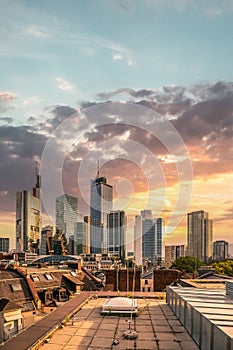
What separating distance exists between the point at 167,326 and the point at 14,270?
43.1m

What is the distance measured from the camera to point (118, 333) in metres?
20.7

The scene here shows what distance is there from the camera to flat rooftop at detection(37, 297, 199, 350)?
18.3 m

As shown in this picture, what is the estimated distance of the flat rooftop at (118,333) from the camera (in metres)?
18.3

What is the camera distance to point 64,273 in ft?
245

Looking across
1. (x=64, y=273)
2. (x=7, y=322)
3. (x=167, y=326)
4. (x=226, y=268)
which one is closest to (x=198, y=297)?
(x=167, y=326)

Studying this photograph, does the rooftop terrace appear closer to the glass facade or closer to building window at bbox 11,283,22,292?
the glass facade

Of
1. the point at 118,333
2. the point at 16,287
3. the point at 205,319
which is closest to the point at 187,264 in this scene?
the point at 16,287

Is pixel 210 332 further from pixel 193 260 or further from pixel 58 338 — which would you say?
pixel 193 260

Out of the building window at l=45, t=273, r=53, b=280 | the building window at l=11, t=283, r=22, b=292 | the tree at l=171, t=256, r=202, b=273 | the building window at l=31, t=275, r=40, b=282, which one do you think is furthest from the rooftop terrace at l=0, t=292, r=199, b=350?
the tree at l=171, t=256, r=202, b=273

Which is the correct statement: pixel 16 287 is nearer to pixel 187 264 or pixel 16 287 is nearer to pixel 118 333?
pixel 118 333

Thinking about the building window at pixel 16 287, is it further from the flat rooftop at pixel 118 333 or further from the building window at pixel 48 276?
the flat rooftop at pixel 118 333

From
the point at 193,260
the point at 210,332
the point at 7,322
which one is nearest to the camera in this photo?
the point at 210,332

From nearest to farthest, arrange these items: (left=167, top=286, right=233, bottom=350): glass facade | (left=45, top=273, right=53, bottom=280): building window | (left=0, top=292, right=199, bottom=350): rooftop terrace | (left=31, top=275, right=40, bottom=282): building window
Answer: (left=167, top=286, right=233, bottom=350): glass facade, (left=0, top=292, right=199, bottom=350): rooftop terrace, (left=31, top=275, right=40, bottom=282): building window, (left=45, top=273, right=53, bottom=280): building window

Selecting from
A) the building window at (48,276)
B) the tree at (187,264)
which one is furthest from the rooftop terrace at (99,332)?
the tree at (187,264)
